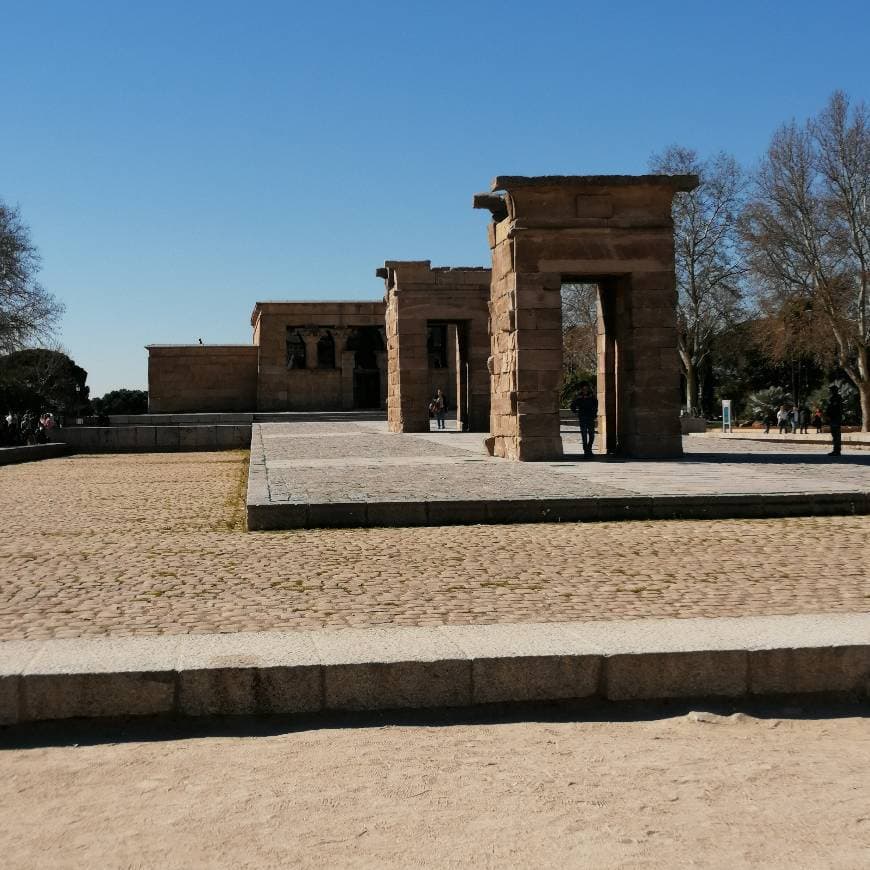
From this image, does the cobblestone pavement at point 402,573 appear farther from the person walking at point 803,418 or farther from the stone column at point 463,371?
the person walking at point 803,418

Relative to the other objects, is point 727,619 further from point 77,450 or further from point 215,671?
point 77,450

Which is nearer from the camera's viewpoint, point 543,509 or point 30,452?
point 543,509

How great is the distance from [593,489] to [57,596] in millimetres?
6277

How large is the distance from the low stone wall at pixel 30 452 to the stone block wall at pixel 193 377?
1503 cm

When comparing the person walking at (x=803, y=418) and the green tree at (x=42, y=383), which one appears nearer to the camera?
the green tree at (x=42, y=383)

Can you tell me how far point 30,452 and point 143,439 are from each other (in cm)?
604

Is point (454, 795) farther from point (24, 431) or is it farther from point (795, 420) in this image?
point (795, 420)

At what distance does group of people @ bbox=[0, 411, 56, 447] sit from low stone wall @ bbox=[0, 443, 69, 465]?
1.38 m

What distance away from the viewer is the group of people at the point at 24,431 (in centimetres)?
3148

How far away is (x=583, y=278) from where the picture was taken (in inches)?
708

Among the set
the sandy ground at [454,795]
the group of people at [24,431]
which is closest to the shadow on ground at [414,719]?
the sandy ground at [454,795]

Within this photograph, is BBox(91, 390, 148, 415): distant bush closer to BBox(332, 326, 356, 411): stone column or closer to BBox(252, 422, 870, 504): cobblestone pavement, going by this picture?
BBox(332, 326, 356, 411): stone column

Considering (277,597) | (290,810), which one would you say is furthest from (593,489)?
(290,810)

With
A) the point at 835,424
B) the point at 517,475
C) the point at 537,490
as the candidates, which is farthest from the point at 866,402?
the point at 537,490
